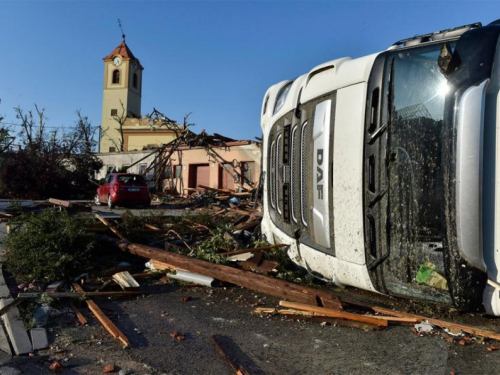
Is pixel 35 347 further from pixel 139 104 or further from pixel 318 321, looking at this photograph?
pixel 139 104

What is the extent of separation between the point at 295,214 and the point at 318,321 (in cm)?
116

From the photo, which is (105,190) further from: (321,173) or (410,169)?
(410,169)

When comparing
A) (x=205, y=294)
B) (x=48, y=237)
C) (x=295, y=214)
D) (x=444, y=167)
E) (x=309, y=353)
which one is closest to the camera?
(x=444, y=167)

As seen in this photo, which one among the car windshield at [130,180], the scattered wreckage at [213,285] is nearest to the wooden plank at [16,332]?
the scattered wreckage at [213,285]

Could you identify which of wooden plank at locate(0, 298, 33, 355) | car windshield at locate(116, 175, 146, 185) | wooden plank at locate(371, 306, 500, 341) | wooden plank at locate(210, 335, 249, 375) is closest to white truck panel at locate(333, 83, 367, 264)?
wooden plank at locate(371, 306, 500, 341)

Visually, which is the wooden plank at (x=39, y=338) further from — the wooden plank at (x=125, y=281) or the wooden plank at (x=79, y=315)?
the wooden plank at (x=125, y=281)

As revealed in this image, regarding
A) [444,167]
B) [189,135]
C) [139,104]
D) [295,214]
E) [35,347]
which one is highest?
[139,104]

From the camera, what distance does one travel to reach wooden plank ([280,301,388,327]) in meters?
3.77

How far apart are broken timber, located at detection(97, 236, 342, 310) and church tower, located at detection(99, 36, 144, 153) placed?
51.6 m

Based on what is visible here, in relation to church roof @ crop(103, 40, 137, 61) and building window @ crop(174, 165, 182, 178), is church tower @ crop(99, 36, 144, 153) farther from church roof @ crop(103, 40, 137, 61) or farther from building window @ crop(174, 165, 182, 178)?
building window @ crop(174, 165, 182, 178)

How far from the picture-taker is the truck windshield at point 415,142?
3.15 meters

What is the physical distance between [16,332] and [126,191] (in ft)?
48.9

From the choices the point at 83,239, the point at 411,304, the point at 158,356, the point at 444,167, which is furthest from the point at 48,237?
the point at 444,167

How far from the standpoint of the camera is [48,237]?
6.08 meters
